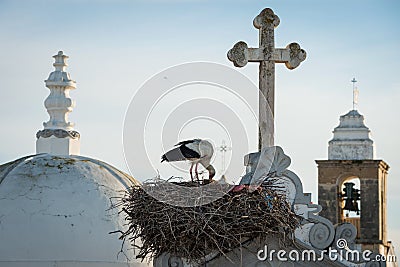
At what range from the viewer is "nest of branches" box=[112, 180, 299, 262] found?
32.5ft

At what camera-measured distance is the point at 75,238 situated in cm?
1584

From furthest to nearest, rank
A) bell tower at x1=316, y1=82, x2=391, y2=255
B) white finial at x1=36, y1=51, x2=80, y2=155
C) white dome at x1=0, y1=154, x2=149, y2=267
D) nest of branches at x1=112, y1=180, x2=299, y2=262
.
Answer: bell tower at x1=316, y1=82, x2=391, y2=255 → white finial at x1=36, y1=51, x2=80, y2=155 → white dome at x1=0, y1=154, x2=149, y2=267 → nest of branches at x1=112, y1=180, x2=299, y2=262

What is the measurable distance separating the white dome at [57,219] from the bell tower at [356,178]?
1197 cm

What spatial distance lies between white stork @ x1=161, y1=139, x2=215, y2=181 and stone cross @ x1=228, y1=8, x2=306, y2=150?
1269 mm

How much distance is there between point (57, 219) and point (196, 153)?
19.5 feet

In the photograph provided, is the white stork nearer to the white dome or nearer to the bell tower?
the white dome

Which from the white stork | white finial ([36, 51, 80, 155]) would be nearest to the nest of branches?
the white stork

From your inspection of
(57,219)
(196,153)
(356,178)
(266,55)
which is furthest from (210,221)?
(356,178)

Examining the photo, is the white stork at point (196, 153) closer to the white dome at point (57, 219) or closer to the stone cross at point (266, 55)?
the stone cross at point (266, 55)

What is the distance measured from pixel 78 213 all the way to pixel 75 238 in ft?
1.12

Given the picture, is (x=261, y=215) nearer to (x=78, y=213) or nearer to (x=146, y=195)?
(x=146, y=195)

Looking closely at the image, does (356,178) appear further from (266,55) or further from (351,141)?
(266,55)

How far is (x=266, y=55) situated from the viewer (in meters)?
11.7

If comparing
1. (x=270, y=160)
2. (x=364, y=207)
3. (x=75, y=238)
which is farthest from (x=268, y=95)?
(x=364, y=207)
